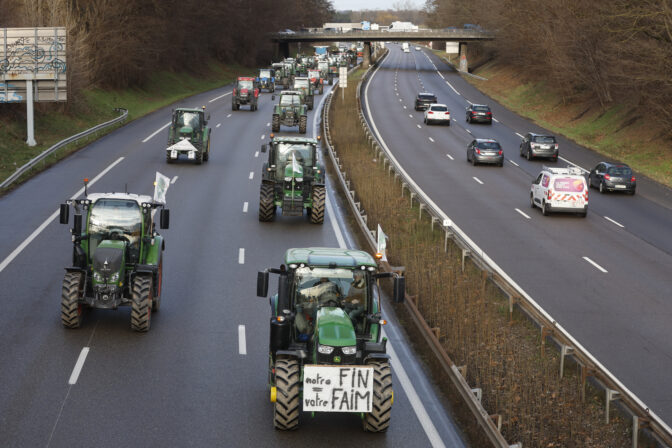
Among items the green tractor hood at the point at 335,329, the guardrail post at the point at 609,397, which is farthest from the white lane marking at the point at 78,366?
the guardrail post at the point at 609,397

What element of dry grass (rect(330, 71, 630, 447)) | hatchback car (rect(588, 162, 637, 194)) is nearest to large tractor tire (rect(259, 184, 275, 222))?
dry grass (rect(330, 71, 630, 447))

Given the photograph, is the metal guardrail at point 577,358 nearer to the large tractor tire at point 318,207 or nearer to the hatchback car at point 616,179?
the large tractor tire at point 318,207

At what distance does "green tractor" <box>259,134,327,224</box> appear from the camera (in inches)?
1113

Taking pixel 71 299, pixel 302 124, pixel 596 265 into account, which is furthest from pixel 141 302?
pixel 302 124

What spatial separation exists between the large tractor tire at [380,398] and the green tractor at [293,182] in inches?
644

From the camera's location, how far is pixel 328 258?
1274cm

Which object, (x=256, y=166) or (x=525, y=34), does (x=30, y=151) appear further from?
(x=525, y=34)

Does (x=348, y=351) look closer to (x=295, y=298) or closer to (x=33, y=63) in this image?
(x=295, y=298)

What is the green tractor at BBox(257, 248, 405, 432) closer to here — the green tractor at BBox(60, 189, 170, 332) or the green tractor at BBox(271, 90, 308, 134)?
the green tractor at BBox(60, 189, 170, 332)

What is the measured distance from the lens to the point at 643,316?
794 inches

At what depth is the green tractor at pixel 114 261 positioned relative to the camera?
16.4m

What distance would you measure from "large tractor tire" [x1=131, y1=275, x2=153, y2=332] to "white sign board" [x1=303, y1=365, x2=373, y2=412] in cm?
604

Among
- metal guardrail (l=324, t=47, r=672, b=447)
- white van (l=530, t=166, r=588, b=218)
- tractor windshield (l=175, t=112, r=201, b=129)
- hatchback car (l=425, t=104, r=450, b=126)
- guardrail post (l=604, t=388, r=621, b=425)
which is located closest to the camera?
metal guardrail (l=324, t=47, r=672, b=447)

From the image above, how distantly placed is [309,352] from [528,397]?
3680 millimetres
